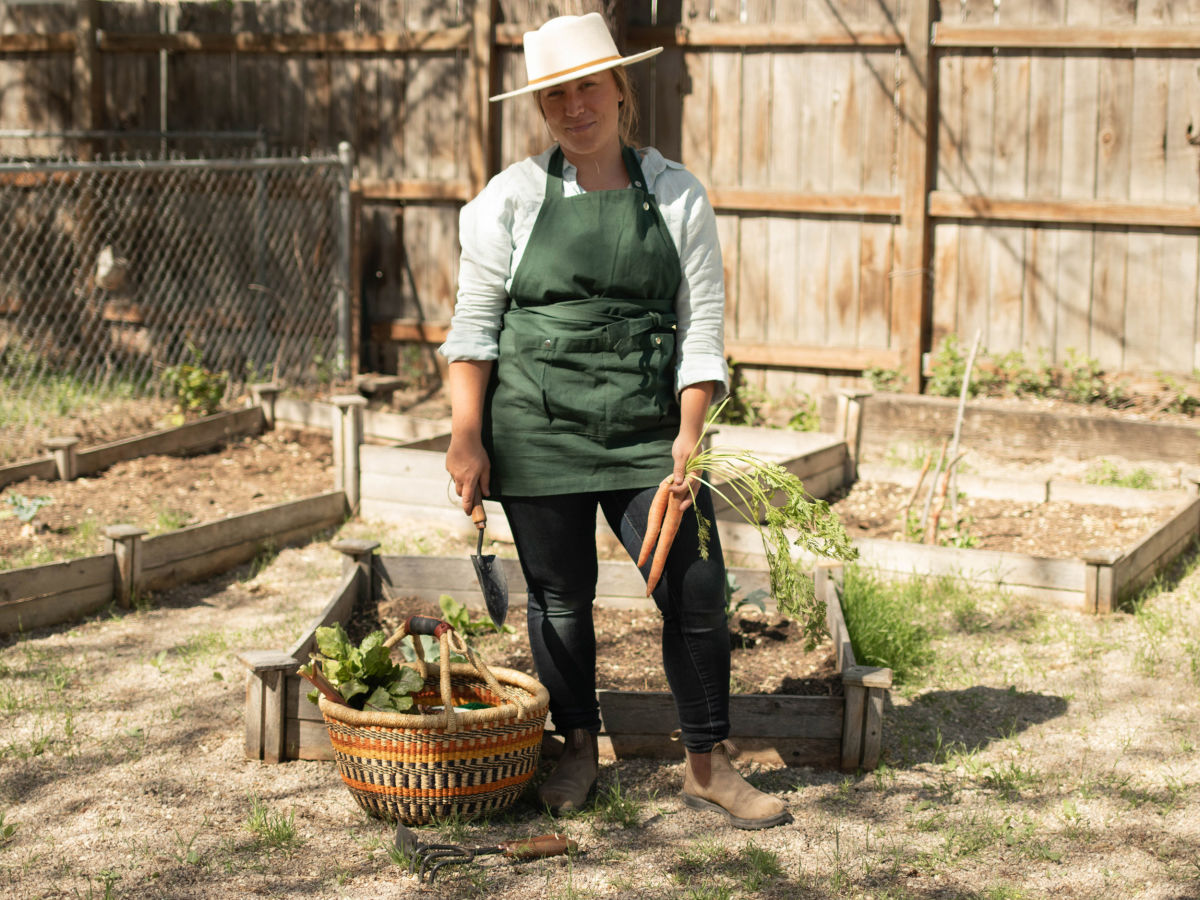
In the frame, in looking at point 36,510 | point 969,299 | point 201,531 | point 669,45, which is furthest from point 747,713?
point 669,45

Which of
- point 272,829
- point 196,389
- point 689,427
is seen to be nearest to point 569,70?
point 689,427

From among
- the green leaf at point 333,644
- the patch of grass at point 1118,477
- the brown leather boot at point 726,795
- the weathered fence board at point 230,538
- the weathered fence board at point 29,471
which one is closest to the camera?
the brown leather boot at point 726,795

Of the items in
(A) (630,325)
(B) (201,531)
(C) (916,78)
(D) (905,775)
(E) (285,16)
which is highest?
(E) (285,16)

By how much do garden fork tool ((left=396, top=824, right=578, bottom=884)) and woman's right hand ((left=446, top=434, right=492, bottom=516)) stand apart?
2.69 ft

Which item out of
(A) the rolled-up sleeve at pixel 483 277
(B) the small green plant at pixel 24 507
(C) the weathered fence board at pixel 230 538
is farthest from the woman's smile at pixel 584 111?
(B) the small green plant at pixel 24 507

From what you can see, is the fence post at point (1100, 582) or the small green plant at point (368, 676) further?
the fence post at point (1100, 582)

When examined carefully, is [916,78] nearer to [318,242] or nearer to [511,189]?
[318,242]

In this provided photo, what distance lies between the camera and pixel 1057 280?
24.7 ft

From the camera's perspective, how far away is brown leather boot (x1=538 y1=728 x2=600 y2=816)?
3.42 m

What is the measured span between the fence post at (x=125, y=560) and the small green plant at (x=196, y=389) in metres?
2.69

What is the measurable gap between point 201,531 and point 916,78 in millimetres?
4875

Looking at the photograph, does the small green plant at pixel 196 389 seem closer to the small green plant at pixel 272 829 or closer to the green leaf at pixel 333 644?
the green leaf at pixel 333 644

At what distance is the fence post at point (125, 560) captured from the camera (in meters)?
4.99

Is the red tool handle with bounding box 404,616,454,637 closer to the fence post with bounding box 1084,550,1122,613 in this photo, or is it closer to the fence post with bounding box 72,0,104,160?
the fence post with bounding box 1084,550,1122,613
